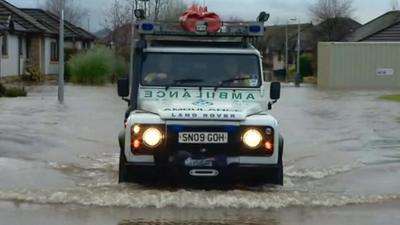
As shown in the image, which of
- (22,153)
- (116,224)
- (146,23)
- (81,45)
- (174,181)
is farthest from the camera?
(81,45)

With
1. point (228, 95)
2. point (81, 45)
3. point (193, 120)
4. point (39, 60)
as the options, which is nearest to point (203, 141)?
point (193, 120)

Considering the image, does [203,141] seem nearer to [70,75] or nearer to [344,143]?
[344,143]

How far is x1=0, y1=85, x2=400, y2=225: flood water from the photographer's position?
10.3m

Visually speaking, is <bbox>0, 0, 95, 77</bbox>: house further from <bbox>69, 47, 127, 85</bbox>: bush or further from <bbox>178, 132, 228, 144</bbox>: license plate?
<bbox>178, 132, 228, 144</bbox>: license plate

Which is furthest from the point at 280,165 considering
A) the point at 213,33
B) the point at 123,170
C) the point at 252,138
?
the point at 213,33

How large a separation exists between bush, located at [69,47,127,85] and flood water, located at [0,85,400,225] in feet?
78.0

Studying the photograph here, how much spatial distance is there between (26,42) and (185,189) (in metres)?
42.6

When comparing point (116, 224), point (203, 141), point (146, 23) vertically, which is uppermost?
point (146, 23)

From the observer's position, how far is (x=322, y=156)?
16.9 meters

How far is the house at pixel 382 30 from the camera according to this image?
64062mm

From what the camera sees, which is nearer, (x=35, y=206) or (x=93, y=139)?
(x=35, y=206)

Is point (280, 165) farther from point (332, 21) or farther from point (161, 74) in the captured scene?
point (332, 21)

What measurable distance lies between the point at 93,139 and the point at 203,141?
27.7 ft

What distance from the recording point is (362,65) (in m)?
55.2
